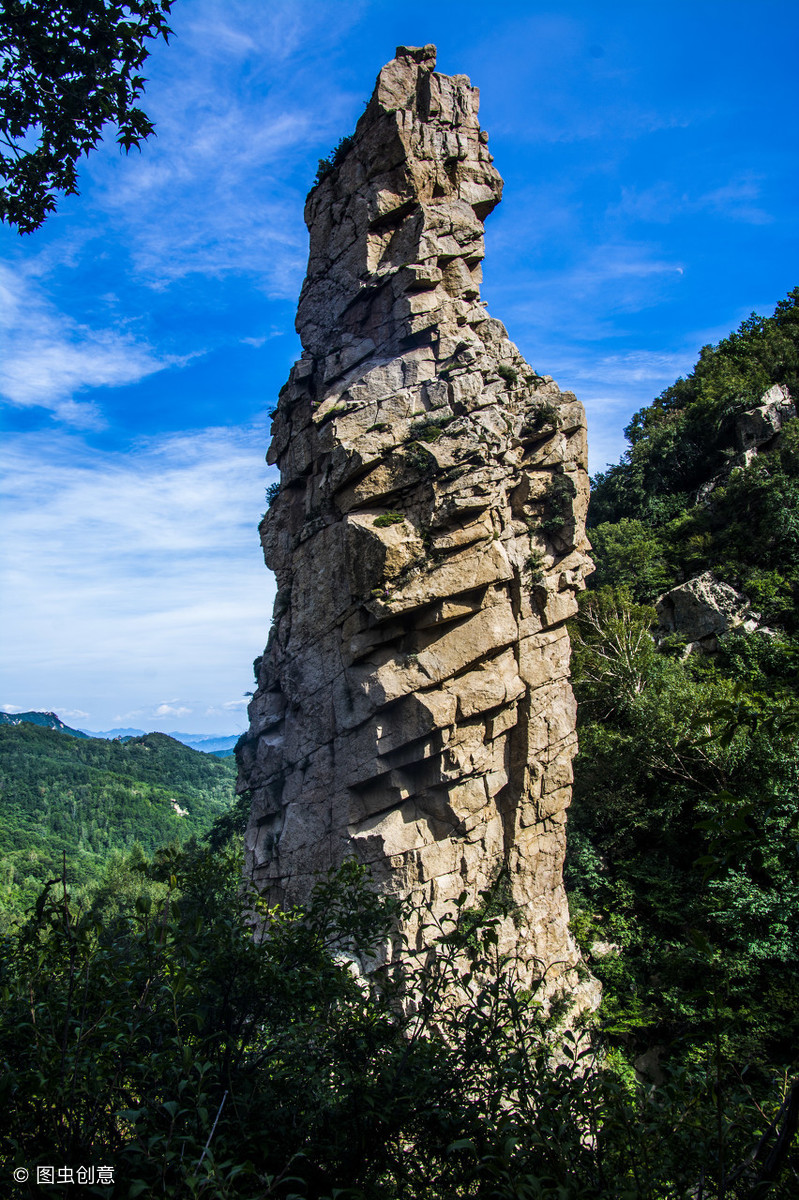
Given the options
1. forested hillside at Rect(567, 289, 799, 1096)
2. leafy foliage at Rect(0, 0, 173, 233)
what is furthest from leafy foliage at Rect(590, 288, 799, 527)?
leafy foliage at Rect(0, 0, 173, 233)

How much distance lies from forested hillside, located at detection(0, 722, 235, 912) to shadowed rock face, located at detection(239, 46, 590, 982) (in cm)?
6718

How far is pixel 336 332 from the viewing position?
2169 cm

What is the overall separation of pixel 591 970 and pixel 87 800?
406 ft

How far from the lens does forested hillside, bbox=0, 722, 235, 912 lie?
90.1 m

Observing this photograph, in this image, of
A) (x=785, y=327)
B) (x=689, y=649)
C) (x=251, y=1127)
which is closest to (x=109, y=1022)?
(x=251, y=1127)

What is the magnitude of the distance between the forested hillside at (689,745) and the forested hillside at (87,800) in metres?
68.9

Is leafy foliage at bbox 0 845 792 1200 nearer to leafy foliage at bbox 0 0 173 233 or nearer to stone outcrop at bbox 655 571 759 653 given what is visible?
leafy foliage at bbox 0 0 173 233

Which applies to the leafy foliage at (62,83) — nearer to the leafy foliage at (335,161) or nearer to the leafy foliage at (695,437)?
the leafy foliage at (335,161)

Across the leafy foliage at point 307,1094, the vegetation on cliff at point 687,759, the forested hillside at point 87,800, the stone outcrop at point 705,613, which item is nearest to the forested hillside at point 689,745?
the vegetation on cliff at point 687,759

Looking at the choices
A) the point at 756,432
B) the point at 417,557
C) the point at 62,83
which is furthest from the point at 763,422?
the point at 62,83

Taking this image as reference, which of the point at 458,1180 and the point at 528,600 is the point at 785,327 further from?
the point at 458,1180

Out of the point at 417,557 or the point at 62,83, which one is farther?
the point at 417,557

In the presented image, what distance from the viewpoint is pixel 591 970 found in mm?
19609

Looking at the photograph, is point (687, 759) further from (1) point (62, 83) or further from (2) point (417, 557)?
(1) point (62, 83)
